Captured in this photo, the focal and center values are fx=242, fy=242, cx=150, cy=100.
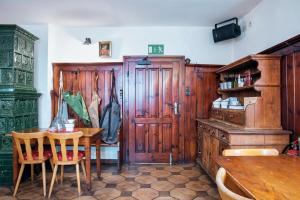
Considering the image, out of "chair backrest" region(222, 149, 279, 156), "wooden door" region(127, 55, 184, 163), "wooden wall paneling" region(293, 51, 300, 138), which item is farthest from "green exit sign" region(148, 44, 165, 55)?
"chair backrest" region(222, 149, 279, 156)

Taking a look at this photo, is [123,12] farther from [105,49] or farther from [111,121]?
[111,121]

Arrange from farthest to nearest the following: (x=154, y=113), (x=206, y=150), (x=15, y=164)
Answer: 1. (x=154, y=113)
2. (x=206, y=150)
3. (x=15, y=164)

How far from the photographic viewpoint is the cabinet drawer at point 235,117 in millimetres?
3054

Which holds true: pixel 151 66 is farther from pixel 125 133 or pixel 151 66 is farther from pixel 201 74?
pixel 125 133

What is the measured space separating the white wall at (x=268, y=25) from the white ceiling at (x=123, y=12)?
0.18m

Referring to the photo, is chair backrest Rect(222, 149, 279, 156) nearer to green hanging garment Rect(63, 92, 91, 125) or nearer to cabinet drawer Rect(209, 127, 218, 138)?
cabinet drawer Rect(209, 127, 218, 138)

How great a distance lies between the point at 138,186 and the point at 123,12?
268 centimetres

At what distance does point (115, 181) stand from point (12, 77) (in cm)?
215

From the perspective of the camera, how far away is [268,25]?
3303 millimetres

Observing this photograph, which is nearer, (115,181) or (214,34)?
(115,181)

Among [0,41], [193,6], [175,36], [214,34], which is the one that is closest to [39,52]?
[0,41]

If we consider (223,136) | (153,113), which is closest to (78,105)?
(153,113)

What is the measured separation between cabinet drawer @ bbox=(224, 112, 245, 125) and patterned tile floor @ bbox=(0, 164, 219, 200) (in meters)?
0.97

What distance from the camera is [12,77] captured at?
353cm
